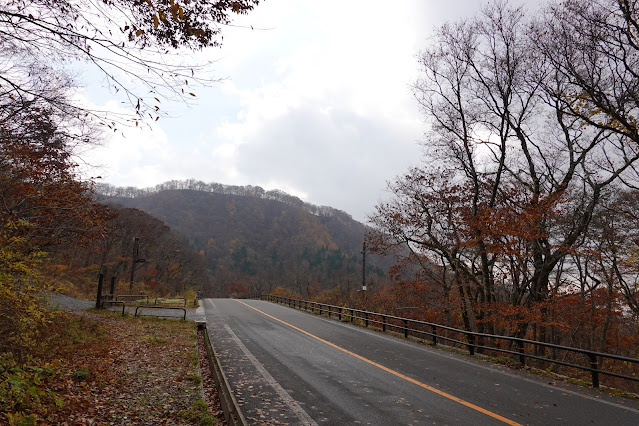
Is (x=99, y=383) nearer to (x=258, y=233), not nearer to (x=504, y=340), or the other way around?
(x=504, y=340)

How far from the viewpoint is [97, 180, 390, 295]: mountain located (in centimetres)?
9194

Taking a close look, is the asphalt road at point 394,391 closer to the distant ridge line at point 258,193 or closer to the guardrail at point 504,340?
the guardrail at point 504,340

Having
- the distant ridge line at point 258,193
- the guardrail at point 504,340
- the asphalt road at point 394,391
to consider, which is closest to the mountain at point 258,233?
the distant ridge line at point 258,193

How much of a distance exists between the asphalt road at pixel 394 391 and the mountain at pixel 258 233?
236 ft

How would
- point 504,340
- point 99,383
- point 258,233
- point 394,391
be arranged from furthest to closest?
point 258,233, point 504,340, point 394,391, point 99,383

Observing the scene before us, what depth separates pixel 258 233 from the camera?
11594cm

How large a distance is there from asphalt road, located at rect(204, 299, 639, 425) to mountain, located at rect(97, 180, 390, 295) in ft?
236

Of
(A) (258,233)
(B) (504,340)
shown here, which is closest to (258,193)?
(A) (258,233)

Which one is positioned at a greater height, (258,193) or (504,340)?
(258,193)

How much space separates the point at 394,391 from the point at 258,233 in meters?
111

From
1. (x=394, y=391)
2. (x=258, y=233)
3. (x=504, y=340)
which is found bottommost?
(x=504, y=340)

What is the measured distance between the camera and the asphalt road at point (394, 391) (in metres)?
5.45

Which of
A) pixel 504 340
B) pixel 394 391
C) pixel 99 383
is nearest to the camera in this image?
pixel 99 383

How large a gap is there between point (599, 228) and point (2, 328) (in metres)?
20.6
